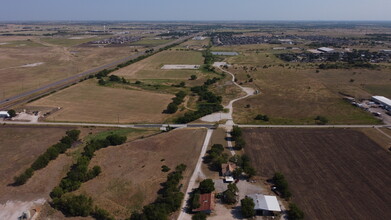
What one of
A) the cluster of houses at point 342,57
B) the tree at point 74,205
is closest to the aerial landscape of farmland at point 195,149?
the tree at point 74,205

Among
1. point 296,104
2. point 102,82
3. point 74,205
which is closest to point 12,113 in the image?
point 102,82

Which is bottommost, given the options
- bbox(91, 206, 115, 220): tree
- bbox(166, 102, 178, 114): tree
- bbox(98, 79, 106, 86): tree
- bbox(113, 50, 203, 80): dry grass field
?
bbox(91, 206, 115, 220): tree

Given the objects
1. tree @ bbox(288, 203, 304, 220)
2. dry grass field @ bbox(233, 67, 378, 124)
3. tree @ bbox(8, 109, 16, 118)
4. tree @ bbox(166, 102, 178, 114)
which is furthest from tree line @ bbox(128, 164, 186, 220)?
tree @ bbox(8, 109, 16, 118)

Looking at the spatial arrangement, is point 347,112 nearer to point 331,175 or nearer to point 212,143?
point 331,175

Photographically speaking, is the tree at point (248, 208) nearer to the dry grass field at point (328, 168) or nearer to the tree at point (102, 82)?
the dry grass field at point (328, 168)

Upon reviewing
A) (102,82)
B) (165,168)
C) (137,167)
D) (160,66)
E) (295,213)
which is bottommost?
(137,167)

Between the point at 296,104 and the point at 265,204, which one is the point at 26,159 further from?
the point at 296,104

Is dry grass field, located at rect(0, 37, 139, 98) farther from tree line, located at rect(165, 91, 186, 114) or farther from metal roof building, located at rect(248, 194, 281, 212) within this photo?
metal roof building, located at rect(248, 194, 281, 212)
